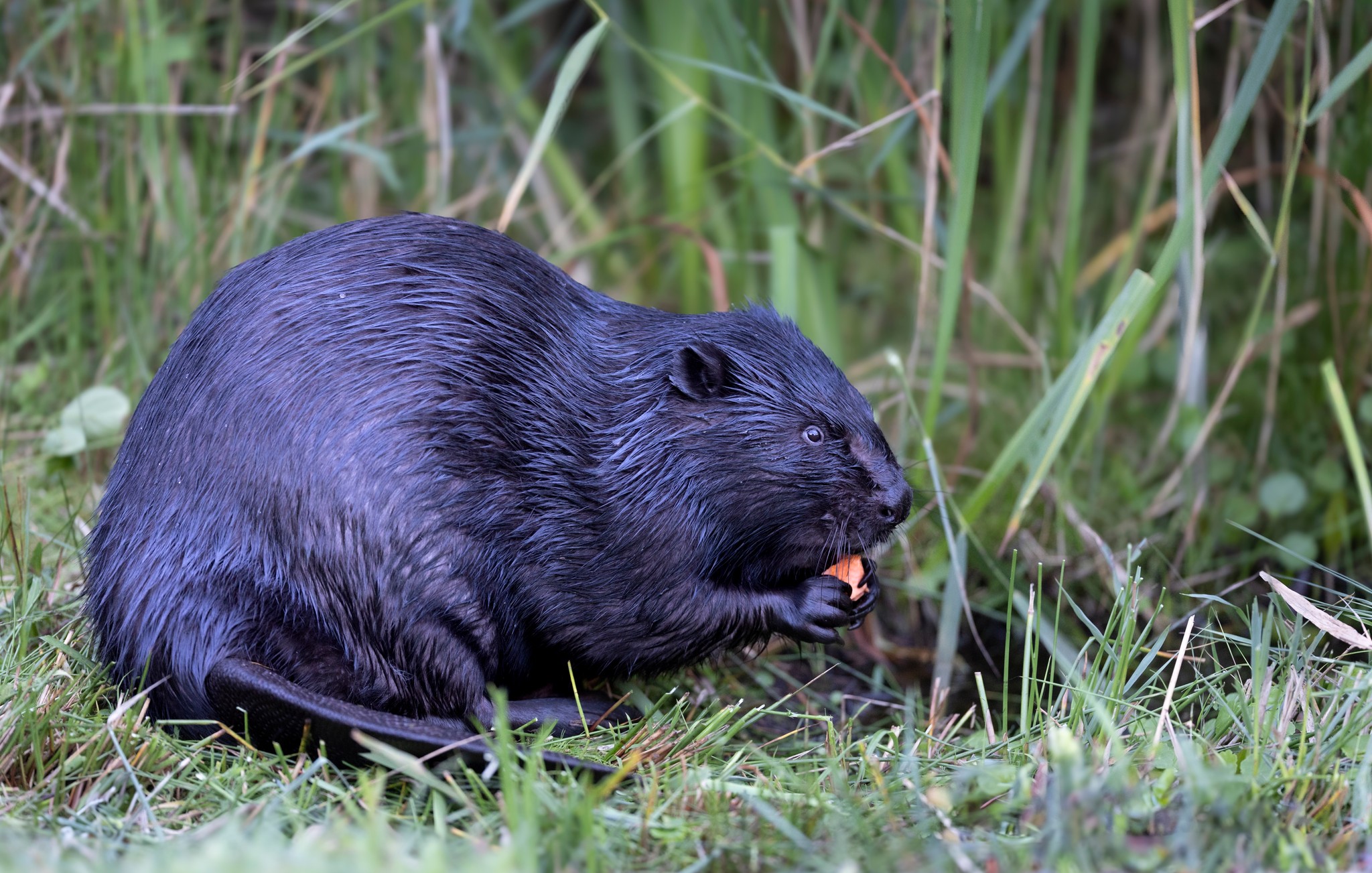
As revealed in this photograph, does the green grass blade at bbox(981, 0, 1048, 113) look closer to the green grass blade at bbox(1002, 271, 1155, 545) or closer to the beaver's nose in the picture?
the green grass blade at bbox(1002, 271, 1155, 545)

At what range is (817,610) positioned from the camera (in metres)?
2.53

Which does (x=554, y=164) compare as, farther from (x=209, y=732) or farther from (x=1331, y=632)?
(x=1331, y=632)

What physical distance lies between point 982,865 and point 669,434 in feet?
3.45

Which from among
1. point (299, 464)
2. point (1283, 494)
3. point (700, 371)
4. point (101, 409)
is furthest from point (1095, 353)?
point (101, 409)

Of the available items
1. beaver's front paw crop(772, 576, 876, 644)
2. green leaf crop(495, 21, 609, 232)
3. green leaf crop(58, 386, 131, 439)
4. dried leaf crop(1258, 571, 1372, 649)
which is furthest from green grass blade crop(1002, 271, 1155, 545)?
green leaf crop(58, 386, 131, 439)

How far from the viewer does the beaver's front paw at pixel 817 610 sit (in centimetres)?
252

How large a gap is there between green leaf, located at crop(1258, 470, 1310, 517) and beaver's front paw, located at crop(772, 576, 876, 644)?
4.80ft

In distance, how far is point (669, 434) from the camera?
2.49 metres

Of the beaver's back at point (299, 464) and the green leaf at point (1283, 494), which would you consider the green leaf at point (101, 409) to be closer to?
the beaver's back at point (299, 464)

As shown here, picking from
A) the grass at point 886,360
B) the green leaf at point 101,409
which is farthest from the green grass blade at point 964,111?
the green leaf at point 101,409

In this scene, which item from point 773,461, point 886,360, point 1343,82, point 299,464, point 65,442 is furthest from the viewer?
point 886,360

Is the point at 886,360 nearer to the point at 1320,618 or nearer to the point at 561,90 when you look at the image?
→ the point at 561,90

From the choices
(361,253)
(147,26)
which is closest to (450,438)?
(361,253)

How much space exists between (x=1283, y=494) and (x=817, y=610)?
5.20 feet
